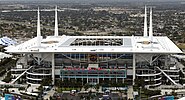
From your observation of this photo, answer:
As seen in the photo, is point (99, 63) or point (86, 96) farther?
point (99, 63)

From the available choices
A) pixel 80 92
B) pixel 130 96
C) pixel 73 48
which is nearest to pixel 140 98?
pixel 130 96

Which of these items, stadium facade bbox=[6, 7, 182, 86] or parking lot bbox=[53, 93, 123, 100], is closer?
parking lot bbox=[53, 93, 123, 100]

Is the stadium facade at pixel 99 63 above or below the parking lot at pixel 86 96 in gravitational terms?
above

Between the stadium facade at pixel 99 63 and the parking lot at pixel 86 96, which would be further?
the stadium facade at pixel 99 63

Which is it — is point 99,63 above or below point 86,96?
above

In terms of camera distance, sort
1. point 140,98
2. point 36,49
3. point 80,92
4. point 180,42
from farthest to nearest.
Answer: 1. point 180,42
2. point 36,49
3. point 80,92
4. point 140,98

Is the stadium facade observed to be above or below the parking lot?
above

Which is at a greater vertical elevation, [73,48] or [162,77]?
[73,48]

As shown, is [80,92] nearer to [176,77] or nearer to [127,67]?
[127,67]
